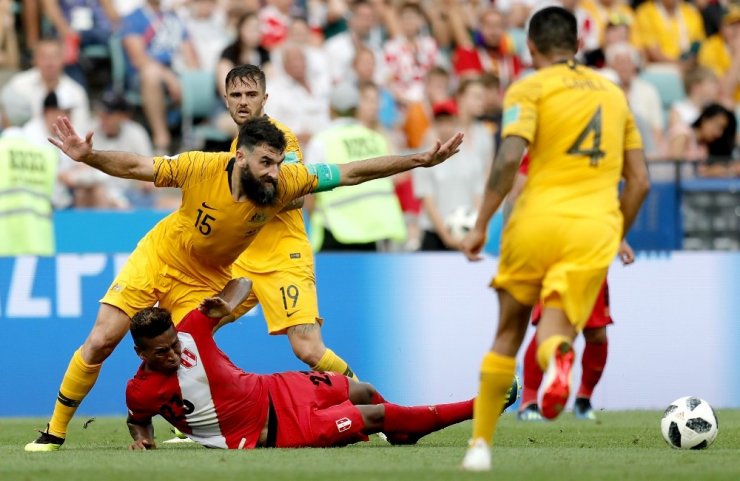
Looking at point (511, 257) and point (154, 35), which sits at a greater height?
point (154, 35)

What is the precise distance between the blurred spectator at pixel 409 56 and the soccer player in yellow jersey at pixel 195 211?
8.33 metres

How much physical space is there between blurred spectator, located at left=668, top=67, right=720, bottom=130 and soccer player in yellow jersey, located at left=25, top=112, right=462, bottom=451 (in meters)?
9.64

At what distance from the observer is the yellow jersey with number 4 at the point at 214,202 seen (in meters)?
9.13

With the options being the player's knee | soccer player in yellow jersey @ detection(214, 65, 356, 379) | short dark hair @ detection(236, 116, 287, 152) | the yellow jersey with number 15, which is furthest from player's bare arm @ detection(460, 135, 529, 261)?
the player's knee

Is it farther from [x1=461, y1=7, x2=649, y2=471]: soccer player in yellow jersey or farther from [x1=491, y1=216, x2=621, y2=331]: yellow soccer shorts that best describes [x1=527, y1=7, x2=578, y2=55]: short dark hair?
[x1=491, y1=216, x2=621, y2=331]: yellow soccer shorts

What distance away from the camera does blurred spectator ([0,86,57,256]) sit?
1352 centimetres

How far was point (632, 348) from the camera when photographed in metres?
13.4

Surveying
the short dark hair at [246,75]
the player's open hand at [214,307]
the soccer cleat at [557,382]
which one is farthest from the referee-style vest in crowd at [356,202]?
the soccer cleat at [557,382]

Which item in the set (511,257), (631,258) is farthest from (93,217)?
(511,257)

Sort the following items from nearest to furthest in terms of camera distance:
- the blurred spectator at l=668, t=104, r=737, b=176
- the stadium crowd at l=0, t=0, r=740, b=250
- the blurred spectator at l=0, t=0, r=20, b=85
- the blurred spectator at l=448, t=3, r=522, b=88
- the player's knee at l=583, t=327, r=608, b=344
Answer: the player's knee at l=583, t=327, r=608, b=344
the stadium crowd at l=0, t=0, r=740, b=250
the blurred spectator at l=668, t=104, r=737, b=176
the blurred spectator at l=0, t=0, r=20, b=85
the blurred spectator at l=448, t=3, r=522, b=88

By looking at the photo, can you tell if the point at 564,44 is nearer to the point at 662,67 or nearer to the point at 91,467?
the point at 91,467

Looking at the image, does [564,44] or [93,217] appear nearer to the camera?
[564,44]

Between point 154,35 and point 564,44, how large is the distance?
10.1m

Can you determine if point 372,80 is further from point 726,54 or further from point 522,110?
point 522,110
